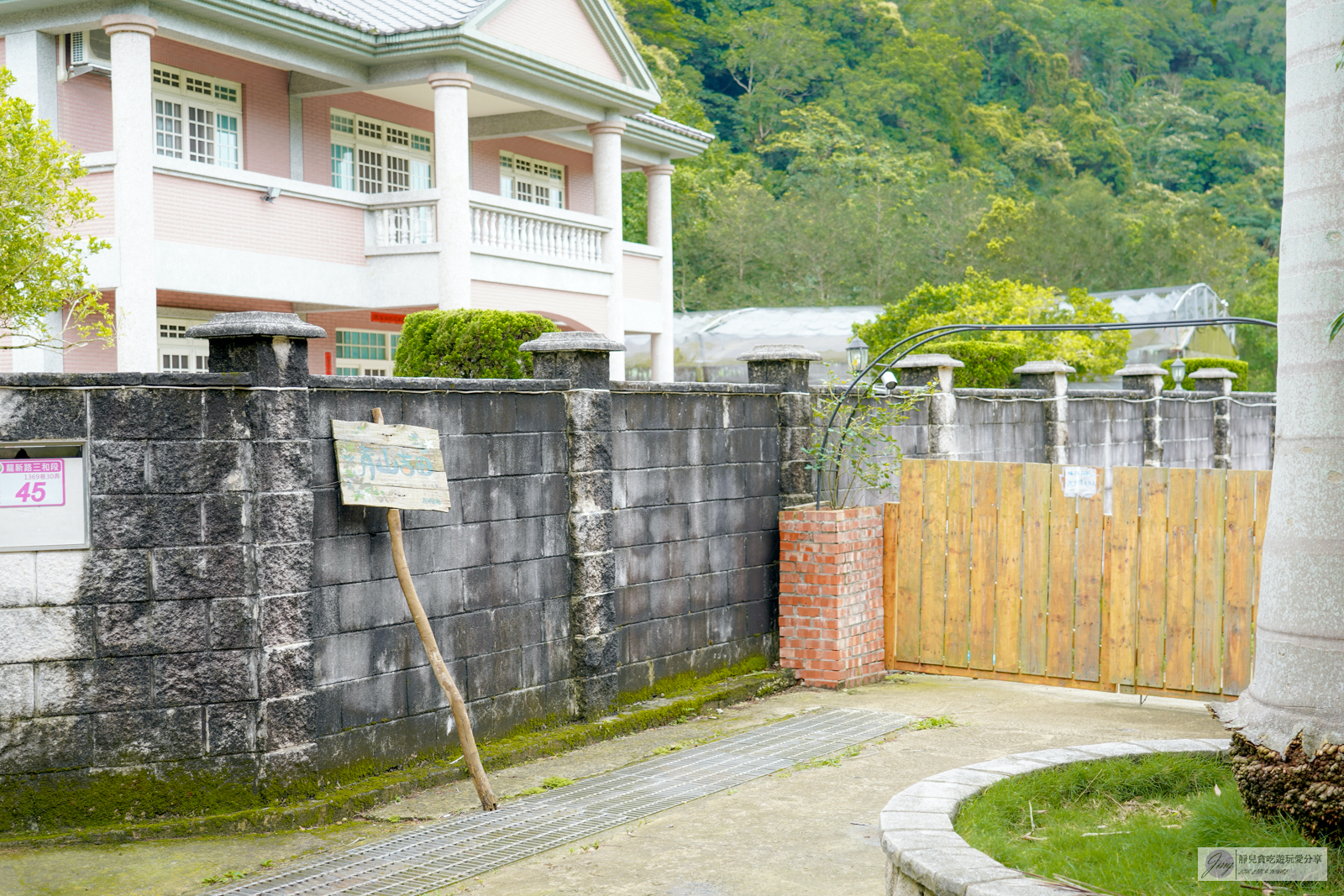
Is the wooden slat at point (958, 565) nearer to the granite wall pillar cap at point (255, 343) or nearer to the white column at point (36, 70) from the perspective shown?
the granite wall pillar cap at point (255, 343)

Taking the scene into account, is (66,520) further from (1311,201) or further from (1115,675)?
(1115,675)

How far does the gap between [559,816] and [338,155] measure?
1334 cm

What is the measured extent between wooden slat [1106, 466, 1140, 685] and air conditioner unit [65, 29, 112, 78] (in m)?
11.4

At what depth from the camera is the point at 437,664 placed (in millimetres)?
6746

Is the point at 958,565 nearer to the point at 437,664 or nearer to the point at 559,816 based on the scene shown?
the point at 559,816

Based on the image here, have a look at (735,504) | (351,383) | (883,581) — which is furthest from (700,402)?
(351,383)

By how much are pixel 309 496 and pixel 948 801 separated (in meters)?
3.40

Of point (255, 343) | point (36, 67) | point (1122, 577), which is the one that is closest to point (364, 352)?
point (36, 67)

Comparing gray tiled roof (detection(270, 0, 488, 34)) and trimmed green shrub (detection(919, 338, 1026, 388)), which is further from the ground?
gray tiled roof (detection(270, 0, 488, 34))

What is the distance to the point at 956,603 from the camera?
985 centimetres

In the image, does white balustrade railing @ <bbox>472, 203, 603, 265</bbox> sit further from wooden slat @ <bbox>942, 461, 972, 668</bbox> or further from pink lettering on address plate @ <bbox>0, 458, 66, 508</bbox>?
pink lettering on address plate @ <bbox>0, 458, 66, 508</bbox>

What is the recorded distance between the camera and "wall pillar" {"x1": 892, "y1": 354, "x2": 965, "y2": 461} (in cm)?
1302

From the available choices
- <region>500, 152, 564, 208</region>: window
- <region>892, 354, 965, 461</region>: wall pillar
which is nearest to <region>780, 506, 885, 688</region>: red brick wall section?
<region>892, 354, 965, 461</region>: wall pillar

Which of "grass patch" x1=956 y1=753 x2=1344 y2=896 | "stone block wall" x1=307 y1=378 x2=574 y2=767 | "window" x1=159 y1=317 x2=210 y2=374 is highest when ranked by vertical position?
"window" x1=159 y1=317 x2=210 y2=374
